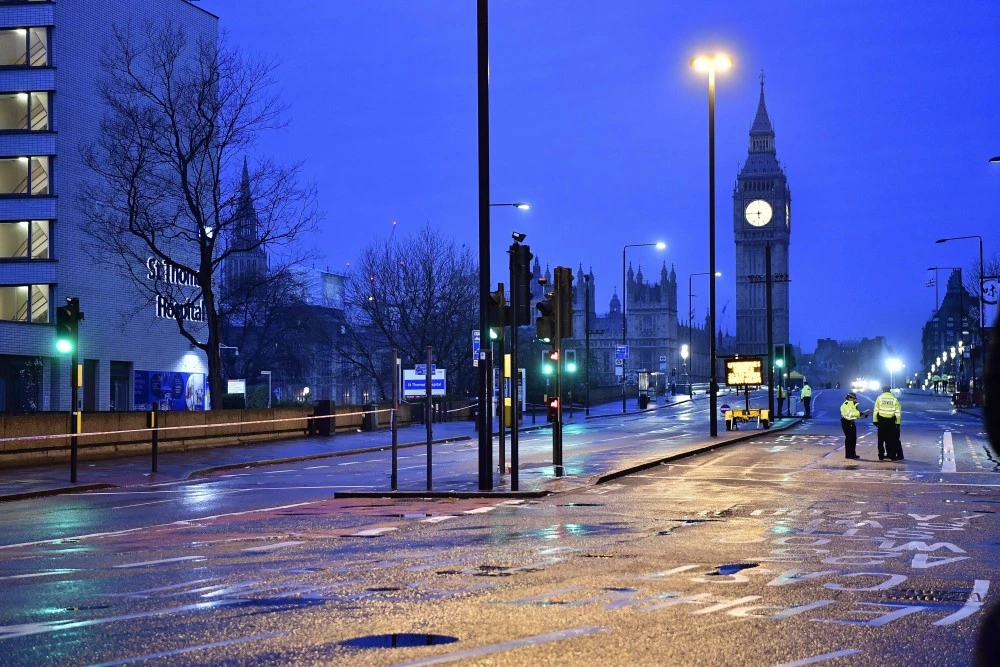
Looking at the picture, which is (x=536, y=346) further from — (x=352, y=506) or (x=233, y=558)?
(x=233, y=558)

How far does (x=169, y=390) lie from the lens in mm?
68062

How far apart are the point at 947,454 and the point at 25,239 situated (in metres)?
44.7

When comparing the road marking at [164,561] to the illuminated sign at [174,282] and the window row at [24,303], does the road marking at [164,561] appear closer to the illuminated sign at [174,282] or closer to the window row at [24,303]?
the window row at [24,303]

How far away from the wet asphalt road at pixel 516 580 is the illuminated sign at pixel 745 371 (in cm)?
2982

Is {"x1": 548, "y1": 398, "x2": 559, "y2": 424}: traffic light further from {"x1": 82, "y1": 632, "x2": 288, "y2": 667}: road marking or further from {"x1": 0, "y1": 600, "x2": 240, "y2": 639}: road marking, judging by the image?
{"x1": 82, "y1": 632, "x2": 288, "y2": 667}: road marking

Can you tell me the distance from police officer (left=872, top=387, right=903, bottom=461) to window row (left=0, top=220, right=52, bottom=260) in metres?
43.3

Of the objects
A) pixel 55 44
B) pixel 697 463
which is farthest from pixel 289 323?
pixel 697 463

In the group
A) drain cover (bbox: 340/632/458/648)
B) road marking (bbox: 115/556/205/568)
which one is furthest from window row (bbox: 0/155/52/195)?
drain cover (bbox: 340/632/458/648)

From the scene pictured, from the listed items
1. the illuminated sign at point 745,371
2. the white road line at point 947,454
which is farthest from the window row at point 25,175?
the white road line at point 947,454

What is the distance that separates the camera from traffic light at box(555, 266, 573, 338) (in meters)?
23.6

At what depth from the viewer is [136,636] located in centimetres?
802

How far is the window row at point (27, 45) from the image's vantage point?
60.3 meters

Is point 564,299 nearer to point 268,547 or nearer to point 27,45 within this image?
point 268,547

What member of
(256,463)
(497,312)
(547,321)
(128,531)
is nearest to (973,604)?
(128,531)
